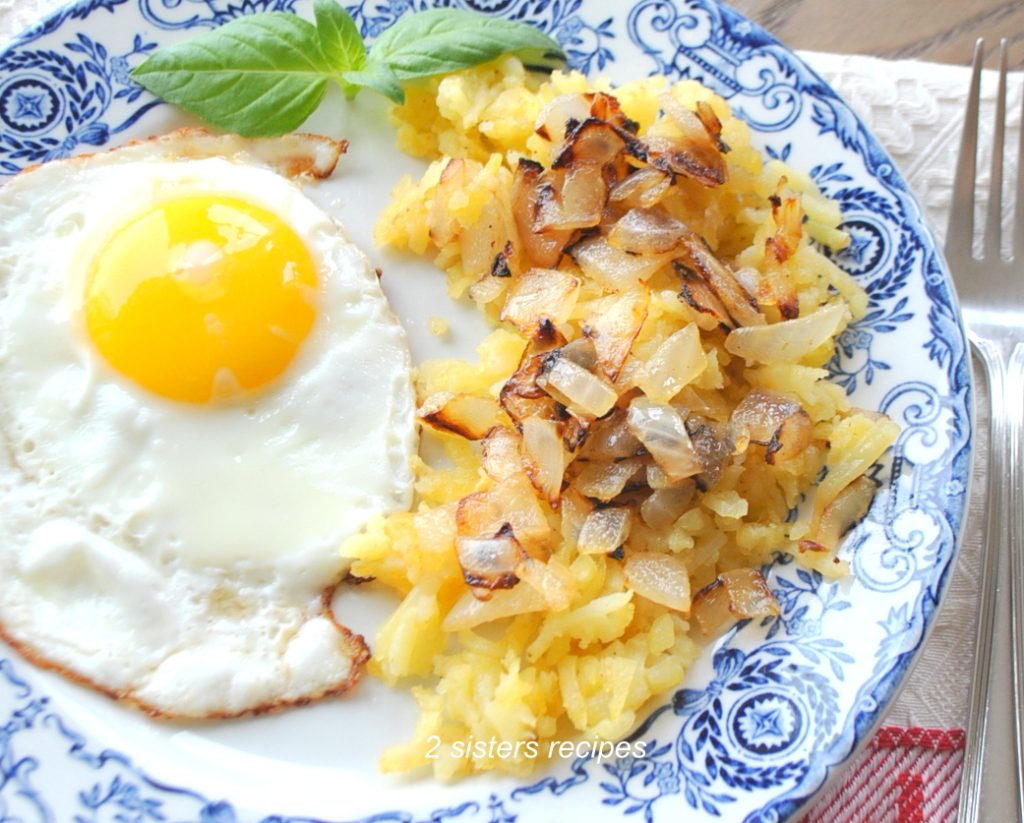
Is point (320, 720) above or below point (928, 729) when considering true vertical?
above

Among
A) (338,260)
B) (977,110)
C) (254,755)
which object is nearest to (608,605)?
(254,755)

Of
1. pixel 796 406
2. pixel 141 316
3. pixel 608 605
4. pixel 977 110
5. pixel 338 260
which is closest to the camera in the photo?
pixel 608 605

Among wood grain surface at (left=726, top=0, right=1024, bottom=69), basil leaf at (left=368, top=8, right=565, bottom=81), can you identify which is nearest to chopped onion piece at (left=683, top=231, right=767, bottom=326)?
basil leaf at (left=368, top=8, right=565, bottom=81)

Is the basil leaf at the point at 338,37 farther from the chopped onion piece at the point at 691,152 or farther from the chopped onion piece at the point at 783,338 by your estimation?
the chopped onion piece at the point at 783,338

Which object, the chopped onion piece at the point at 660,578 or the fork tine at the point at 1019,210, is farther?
the fork tine at the point at 1019,210

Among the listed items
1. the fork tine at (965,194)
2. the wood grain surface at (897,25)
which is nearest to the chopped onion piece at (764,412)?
the fork tine at (965,194)

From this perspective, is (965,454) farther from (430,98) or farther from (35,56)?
(35,56)

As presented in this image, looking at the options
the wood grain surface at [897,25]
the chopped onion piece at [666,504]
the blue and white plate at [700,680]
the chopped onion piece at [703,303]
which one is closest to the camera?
the blue and white plate at [700,680]
